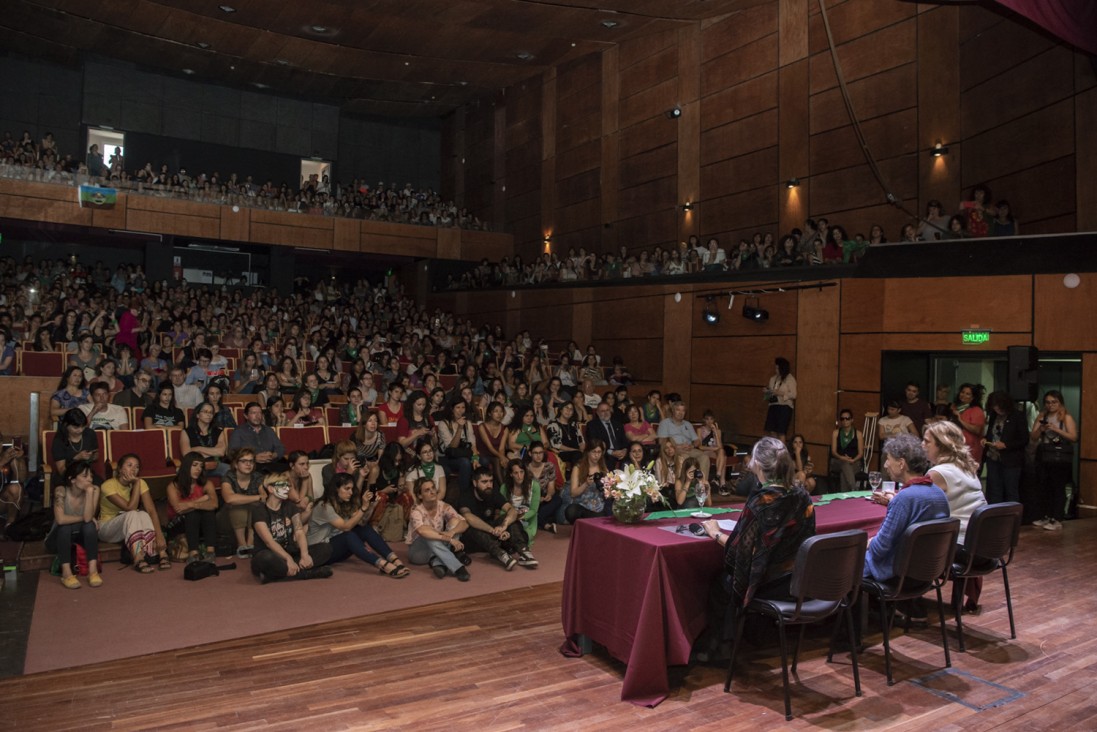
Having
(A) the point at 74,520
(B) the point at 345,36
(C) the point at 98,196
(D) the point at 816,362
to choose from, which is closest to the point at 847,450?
(D) the point at 816,362

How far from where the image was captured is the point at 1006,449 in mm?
6230

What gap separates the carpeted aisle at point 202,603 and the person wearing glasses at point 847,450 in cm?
385

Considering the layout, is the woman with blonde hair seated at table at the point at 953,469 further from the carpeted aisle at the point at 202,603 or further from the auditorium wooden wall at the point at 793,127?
the auditorium wooden wall at the point at 793,127

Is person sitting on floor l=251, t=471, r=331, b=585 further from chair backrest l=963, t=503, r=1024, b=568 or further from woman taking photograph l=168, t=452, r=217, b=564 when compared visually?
chair backrest l=963, t=503, r=1024, b=568

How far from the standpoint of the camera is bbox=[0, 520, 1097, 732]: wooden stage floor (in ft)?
9.78

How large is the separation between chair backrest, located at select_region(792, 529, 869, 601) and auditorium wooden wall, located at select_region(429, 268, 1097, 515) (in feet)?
16.7

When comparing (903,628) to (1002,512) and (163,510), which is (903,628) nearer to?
(1002,512)

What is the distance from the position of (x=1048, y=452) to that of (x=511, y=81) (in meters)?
13.8

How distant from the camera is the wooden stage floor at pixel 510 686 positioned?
9.78 ft

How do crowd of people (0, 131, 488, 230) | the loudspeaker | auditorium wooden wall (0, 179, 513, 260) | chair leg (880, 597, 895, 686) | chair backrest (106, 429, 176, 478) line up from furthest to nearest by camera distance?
crowd of people (0, 131, 488, 230), auditorium wooden wall (0, 179, 513, 260), the loudspeaker, chair backrest (106, 429, 176, 478), chair leg (880, 597, 895, 686)

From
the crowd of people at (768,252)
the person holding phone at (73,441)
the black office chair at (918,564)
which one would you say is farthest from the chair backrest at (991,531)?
the person holding phone at (73,441)

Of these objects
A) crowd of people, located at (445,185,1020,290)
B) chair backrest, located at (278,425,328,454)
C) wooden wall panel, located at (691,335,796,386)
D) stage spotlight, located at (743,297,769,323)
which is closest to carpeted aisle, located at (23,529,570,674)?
chair backrest, located at (278,425,328,454)

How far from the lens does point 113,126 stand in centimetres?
1622

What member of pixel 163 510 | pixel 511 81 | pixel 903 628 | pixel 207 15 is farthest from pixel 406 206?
pixel 903 628
